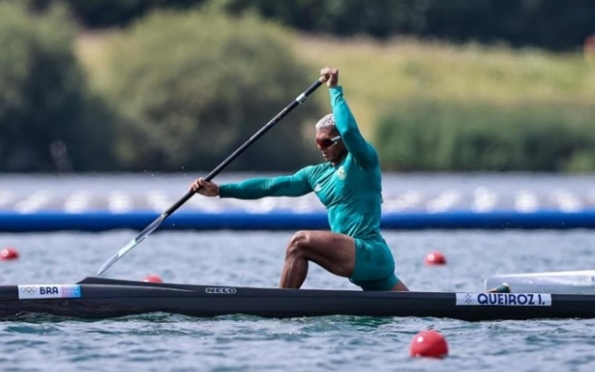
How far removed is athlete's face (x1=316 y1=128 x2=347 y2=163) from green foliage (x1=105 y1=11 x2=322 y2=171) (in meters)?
34.3

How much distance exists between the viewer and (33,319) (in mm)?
10930

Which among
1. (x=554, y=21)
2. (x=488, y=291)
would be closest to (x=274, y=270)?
(x=488, y=291)

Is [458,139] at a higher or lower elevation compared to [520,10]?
lower

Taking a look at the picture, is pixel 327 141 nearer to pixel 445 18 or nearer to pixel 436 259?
pixel 436 259

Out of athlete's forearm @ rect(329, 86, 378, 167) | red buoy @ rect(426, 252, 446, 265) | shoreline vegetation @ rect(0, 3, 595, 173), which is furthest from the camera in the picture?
shoreline vegetation @ rect(0, 3, 595, 173)

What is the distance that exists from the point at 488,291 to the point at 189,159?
34986 mm

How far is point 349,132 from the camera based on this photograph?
35.0 feet

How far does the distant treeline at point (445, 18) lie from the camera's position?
65.8 meters

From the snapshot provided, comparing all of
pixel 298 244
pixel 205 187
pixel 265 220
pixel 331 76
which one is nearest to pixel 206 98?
pixel 265 220

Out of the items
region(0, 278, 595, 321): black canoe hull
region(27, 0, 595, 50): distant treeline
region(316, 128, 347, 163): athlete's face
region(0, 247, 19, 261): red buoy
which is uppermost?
region(27, 0, 595, 50): distant treeline

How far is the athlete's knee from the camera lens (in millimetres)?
10852

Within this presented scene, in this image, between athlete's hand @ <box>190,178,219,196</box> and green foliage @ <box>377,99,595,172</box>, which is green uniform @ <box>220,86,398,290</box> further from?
green foliage @ <box>377,99,595,172</box>

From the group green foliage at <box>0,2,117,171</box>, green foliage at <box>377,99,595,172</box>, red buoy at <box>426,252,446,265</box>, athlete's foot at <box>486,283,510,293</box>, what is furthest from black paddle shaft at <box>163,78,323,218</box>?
green foliage at <box>0,2,117,171</box>

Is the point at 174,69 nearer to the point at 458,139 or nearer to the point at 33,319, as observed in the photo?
the point at 458,139
